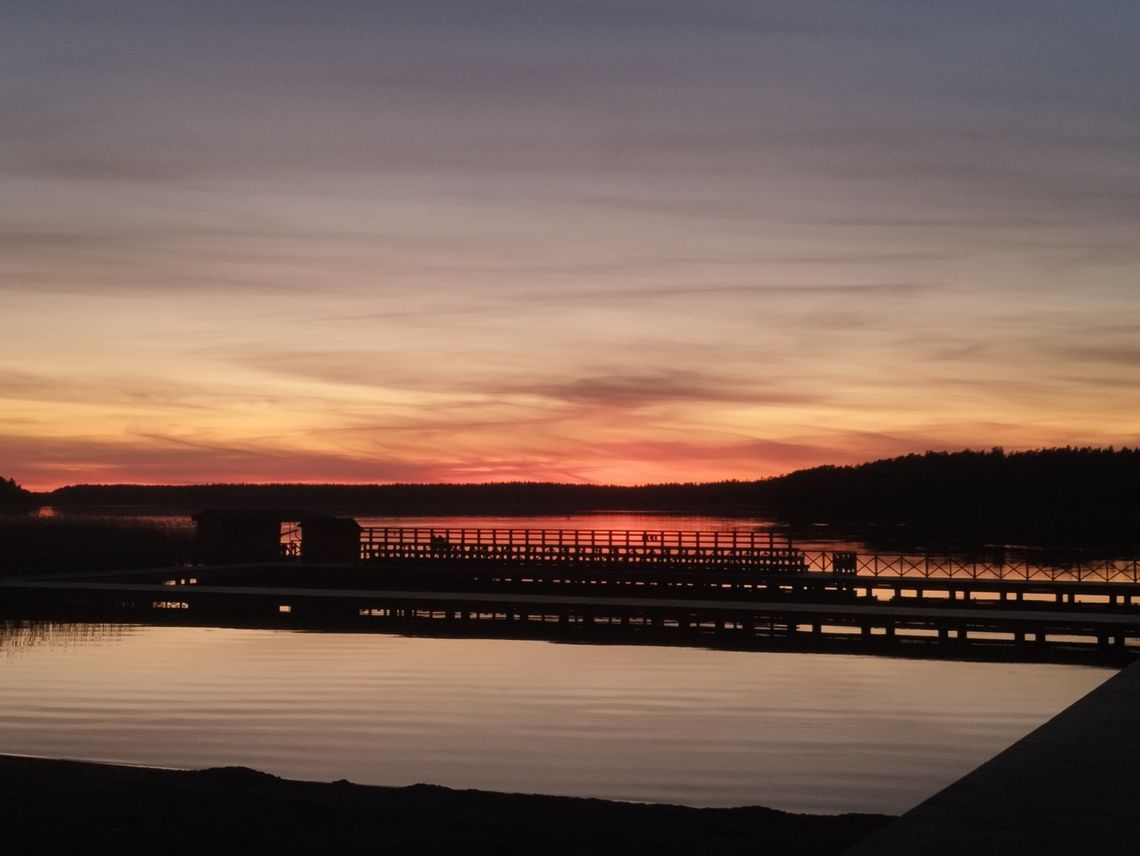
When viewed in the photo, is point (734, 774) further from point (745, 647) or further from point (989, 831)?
point (745, 647)

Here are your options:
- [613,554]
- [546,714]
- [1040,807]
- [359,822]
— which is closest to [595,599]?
[613,554]

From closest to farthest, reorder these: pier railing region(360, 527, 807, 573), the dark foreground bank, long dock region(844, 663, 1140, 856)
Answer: long dock region(844, 663, 1140, 856) < the dark foreground bank < pier railing region(360, 527, 807, 573)

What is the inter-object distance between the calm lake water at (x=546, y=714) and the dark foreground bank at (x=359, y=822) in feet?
9.49

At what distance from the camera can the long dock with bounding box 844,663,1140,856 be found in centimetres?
845

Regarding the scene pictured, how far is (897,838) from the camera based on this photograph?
8562mm

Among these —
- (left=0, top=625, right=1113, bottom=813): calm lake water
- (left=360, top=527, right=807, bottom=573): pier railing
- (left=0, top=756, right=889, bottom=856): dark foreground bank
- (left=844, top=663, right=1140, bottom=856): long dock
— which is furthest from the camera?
(left=360, top=527, right=807, bottom=573): pier railing

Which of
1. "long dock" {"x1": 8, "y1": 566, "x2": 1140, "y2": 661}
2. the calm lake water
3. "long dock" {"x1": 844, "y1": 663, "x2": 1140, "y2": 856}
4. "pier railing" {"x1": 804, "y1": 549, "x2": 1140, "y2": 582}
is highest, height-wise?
"pier railing" {"x1": 804, "y1": 549, "x2": 1140, "y2": 582}

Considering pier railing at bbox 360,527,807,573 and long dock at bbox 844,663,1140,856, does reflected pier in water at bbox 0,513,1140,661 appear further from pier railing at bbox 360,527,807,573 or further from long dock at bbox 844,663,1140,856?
long dock at bbox 844,663,1140,856

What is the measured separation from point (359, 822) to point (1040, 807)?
16.4 ft

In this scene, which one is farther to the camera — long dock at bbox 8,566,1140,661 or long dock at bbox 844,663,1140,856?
long dock at bbox 8,566,1140,661

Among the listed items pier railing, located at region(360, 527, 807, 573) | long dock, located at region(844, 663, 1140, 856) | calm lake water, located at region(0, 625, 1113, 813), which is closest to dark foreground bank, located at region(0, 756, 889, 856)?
long dock, located at region(844, 663, 1140, 856)

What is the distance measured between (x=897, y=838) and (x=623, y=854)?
1.86m

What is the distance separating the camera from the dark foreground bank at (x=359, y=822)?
30.7 feet

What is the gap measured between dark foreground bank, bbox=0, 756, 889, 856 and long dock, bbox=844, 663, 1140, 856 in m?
0.74
